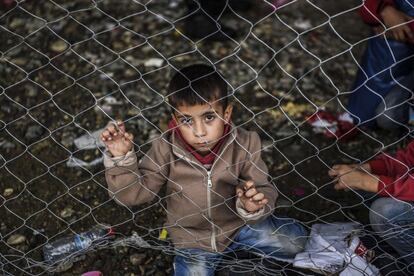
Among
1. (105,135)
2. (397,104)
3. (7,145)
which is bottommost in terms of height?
(7,145)

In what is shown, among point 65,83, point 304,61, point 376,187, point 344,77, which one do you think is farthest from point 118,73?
point 376,187

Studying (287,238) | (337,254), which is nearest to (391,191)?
(337,254)

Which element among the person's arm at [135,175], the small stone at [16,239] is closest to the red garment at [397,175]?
the person's arm at [135,175]

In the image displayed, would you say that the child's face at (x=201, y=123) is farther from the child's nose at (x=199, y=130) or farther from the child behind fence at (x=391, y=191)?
the child behind fence at (x=391, y=191)

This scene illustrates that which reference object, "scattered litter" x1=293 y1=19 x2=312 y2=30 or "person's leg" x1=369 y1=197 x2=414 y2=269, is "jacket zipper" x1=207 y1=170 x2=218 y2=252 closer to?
"person's leg" x1=369 y1=197 x2=414 y2=269

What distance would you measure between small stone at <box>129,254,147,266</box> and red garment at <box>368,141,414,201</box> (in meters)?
0.81

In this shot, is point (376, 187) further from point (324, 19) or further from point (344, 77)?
point (324, 19)

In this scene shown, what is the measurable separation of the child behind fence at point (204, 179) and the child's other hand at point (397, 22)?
698 mm

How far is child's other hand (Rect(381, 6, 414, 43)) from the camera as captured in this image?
198 cm

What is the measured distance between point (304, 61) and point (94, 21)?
1.15m

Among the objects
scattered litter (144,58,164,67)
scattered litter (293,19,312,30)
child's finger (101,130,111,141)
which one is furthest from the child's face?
scattered litter (293,19,312,30)

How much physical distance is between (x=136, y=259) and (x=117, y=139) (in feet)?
1.95

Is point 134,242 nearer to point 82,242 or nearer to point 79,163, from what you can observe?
point 82,242

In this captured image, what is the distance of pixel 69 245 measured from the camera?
1.96 meters
